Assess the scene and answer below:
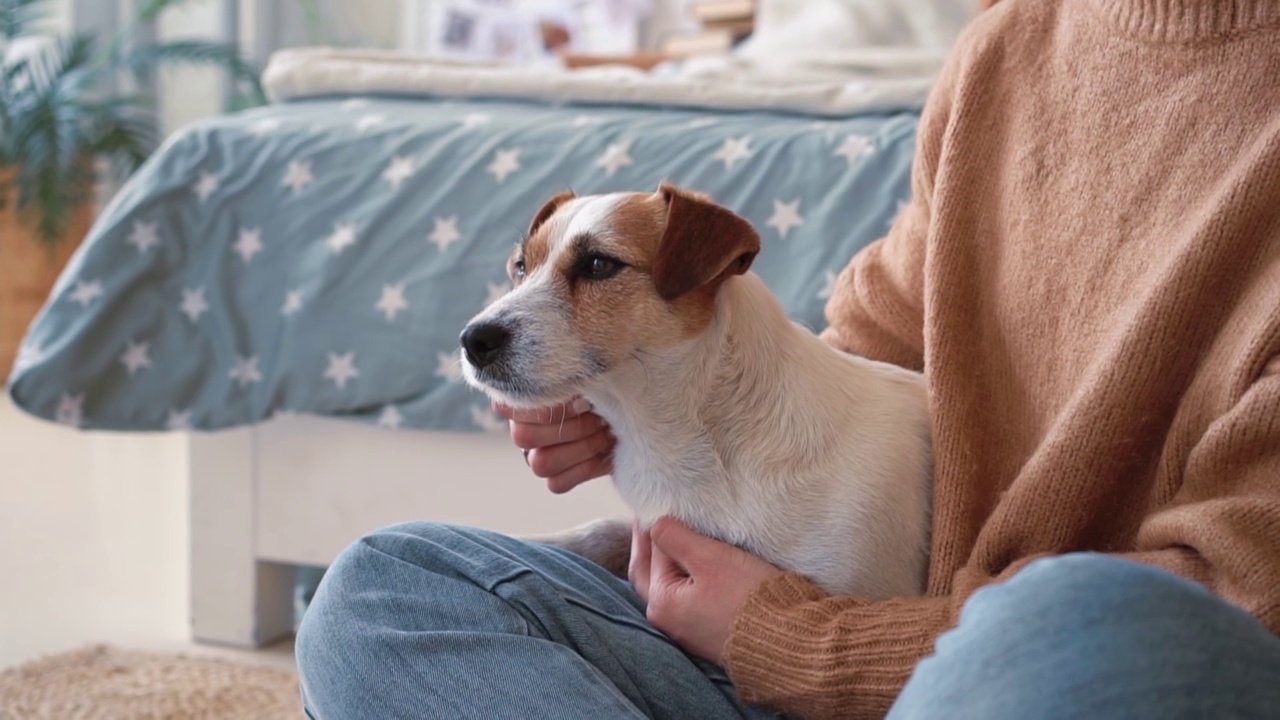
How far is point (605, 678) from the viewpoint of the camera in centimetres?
95

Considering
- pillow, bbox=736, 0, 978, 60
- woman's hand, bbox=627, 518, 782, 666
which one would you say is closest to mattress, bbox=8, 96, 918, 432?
woman's hand, bbox=627, 518, 782, 666

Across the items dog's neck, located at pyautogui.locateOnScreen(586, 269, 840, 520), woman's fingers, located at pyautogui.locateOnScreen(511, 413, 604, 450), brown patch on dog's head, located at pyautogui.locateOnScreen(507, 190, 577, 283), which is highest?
brown patch on dog's head, located at pyautogui.locateOnScreen(507, 190, 577, 283)

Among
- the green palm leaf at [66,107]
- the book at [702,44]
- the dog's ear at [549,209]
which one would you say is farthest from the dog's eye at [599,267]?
the green palm leaf at [66,107]

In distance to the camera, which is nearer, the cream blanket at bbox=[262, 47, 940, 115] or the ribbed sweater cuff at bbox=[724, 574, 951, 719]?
the ribbed sweater cuff at bbox=[724, 574, 951, 719]

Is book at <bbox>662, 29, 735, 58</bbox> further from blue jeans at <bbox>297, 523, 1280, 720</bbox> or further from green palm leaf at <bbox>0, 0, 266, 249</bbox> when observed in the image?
blue jeans at <bbox>297, 523, 1280, 720</bbox>

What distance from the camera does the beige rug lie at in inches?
67.0

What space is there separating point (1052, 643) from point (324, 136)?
160cm

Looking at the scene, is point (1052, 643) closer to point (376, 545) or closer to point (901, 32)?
point (376, 545)

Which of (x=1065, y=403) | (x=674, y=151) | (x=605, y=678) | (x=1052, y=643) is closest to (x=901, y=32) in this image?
(x=674, y=151)

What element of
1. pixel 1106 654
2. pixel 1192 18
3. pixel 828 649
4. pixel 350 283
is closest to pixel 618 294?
pixel 828 649

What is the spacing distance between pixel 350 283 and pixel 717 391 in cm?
90

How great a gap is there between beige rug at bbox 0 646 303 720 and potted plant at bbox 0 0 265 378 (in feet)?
7.03

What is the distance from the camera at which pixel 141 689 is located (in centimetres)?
178

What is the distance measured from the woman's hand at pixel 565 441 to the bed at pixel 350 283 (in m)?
0.57
